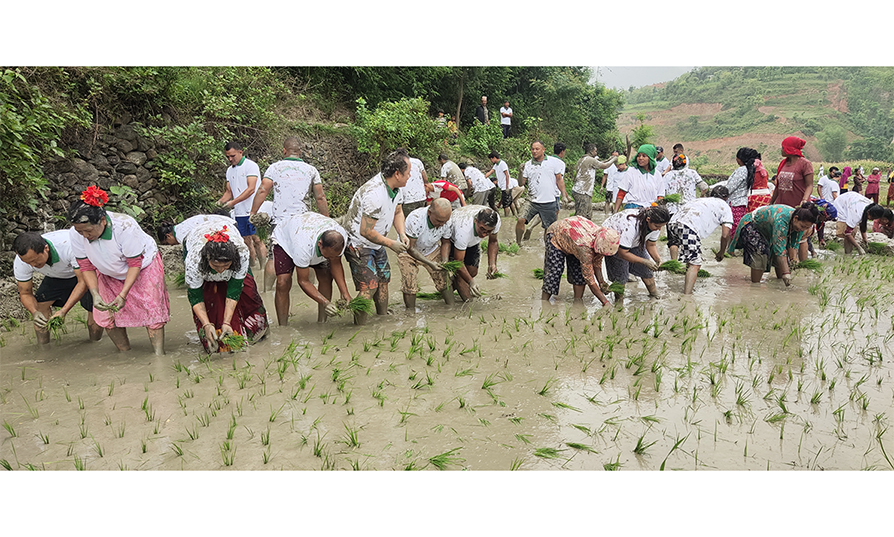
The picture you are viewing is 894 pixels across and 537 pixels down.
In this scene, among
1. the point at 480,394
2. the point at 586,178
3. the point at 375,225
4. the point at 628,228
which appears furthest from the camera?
the point at 586,178

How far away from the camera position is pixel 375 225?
5.64 m

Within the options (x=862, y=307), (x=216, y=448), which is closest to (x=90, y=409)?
(x=216, y=448)

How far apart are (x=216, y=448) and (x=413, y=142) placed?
38.5 ft

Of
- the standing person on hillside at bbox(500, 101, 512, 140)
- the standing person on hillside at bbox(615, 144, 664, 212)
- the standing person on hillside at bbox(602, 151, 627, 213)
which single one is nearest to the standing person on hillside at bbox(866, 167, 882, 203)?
the standing person on hillside at bbox(602, 151, 627, 213)

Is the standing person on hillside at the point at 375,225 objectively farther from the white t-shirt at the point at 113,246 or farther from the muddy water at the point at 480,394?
the white t-shirt at the point at 113,246

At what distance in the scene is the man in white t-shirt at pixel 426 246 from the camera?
5934 mm

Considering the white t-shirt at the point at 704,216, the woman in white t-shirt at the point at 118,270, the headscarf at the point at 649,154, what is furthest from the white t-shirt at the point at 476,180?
the woman in white t-shirt at the point at 118,270

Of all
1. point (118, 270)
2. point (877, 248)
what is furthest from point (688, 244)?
point (118, 270)

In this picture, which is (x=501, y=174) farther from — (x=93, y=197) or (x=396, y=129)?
(x=93, y=197)

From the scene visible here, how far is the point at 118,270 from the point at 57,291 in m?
0.95

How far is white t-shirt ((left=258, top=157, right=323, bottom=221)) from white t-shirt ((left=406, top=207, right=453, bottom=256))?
55.7 inches

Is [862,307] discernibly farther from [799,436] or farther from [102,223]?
[102,223]

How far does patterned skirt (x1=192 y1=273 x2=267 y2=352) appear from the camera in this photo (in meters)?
5.01

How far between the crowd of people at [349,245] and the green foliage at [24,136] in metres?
1.51
